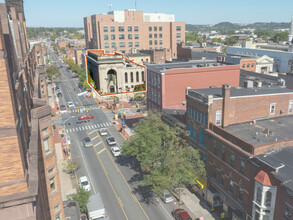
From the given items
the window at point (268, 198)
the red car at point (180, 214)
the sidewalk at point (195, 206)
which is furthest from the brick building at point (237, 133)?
the red car at point (180, 214)

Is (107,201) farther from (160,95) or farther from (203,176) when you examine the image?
(160,95)

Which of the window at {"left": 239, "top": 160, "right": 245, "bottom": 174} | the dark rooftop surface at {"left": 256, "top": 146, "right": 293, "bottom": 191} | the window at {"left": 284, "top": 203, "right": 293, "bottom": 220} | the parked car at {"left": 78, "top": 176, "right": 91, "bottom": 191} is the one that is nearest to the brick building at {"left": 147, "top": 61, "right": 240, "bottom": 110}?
the parked car at {"left": 78, "top": 176, "right": 91, "bottom": 191}

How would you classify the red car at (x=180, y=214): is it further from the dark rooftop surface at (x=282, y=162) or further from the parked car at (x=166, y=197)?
the dark rooftop surface at (x=282, y=162)

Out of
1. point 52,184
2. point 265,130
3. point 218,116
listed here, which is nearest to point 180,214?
point 218,116

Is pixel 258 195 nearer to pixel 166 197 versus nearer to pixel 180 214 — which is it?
pixel 180 214

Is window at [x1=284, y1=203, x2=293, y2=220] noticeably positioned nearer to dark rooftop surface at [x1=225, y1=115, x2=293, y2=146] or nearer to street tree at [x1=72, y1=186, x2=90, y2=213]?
dark rooftop surface at [x1=225, y1=115, x2=293, y2=146]

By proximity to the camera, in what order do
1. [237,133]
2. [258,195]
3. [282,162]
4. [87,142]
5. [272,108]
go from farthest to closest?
[87,142] → [272,108] → [237,133] → [258,195] → [282,162]

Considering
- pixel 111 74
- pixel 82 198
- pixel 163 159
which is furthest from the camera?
→ pixel 163 159
